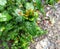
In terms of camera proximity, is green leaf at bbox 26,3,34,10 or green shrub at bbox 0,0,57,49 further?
green leaf at bbox 26,3,34,10

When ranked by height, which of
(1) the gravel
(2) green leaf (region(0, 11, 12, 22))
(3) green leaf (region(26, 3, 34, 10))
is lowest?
(1) the gravel

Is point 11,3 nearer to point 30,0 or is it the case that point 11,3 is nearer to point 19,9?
point 19,9

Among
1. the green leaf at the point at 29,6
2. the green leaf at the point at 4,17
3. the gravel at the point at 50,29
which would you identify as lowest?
the gravel at the point at 50,29

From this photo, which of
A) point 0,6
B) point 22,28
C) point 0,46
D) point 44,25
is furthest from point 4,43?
point 44,25

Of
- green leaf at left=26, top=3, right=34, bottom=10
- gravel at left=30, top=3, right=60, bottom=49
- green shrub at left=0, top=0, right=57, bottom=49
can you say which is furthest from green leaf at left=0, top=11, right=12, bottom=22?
gravel at left=30, top=3, right=60, bottom=49

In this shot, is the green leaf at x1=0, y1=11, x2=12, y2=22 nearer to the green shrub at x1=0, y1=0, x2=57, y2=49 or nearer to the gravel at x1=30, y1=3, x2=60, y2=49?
the green shrub at x1=0, y1=0, x2=57, y2=49

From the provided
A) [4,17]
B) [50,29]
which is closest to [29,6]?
[4,17]

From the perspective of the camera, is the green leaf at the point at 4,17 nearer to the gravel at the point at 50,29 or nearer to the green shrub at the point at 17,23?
the green shrub at the point at 17,23

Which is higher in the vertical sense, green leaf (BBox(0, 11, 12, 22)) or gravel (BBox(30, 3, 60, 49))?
green leaf (BBox(0, 11, 12, 22))

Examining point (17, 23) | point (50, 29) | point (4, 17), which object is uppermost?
point (4, 17)

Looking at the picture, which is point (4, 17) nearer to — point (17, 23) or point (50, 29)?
point (17, 23)

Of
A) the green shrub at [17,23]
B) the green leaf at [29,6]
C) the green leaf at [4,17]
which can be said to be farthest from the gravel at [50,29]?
the green leaf at [4,17]
